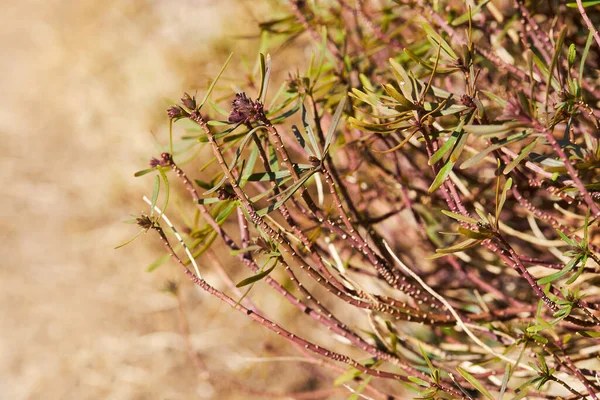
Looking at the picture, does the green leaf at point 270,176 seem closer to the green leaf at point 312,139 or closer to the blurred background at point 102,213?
the green leaf at point 312,139

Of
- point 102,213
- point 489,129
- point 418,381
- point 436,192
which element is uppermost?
point 102,213

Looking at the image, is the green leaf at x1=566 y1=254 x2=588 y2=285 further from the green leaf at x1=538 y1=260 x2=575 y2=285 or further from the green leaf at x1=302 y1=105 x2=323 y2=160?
the green leaf at x1=302 y1=105 x2=323 y2=160

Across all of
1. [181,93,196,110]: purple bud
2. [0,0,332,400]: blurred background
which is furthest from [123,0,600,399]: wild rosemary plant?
[0,0,332,400]: blurred background

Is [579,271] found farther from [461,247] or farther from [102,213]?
[102,213]

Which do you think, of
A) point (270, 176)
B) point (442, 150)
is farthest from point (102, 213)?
point (442, 150)

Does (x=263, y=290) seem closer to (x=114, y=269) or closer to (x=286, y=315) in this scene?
(x=286, y=315)

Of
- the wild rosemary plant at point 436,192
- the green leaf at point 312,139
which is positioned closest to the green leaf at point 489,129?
the wild rosemary plant at point 436,192

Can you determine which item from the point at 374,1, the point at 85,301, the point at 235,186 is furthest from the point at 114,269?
the point at 235,186
